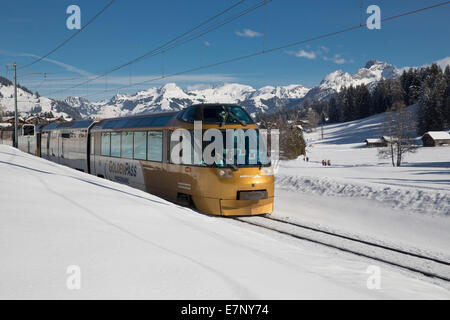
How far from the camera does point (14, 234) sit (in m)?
4.64

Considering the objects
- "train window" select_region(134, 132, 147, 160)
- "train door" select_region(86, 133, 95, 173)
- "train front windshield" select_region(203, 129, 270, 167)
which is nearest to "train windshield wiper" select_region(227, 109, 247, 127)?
"train front windshield" select_region(203, 129, 270, 167)

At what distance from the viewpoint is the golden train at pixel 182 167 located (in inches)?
434

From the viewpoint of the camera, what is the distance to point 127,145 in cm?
1562

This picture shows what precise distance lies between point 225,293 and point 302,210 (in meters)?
10.9

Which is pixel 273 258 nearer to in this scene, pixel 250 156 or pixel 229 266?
pixel 229 266

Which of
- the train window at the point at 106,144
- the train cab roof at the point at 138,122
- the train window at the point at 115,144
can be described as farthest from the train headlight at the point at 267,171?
the train window at the point at 106,144

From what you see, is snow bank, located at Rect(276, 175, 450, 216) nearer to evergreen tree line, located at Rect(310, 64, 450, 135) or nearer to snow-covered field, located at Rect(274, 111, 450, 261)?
snow-covered field, located at Rect(274, 111, 450, 261)

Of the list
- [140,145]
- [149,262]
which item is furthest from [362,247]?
[140,145]

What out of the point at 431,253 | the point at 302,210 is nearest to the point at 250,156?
the point at 302,210

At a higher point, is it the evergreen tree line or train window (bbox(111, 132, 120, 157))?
the evergreen tree line

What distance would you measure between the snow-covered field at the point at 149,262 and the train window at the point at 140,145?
23.5 feet

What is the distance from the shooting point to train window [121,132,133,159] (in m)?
15.4

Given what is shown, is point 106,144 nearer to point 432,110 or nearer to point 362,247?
point 362,247

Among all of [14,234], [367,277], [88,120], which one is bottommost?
[367,277]
